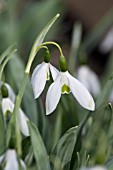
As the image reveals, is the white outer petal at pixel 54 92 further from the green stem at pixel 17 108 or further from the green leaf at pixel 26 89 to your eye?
the green leaf at pixel 26 89

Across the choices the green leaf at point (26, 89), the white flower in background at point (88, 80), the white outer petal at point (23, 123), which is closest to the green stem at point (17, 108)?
the white outer petal at point (23, 123)

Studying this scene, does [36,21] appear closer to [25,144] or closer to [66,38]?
[66,38]

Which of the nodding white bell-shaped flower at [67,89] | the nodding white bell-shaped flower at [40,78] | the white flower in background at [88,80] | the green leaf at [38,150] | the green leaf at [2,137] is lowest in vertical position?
the white flower in background at [88,80]

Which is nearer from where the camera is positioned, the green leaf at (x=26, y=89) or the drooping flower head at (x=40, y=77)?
the drooping flower head at (x=40, y=77)

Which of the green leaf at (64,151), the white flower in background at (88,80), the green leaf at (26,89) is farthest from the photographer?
the white flower in background at (88,80)

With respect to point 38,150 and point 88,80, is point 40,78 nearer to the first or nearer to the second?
point 38,150

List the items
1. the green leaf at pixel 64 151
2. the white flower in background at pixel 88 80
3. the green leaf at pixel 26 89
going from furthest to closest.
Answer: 1. the white flower in background at pixel 88 80
2. the green leaf at pixel 26 89
3. the green leaf at pixel 64 151

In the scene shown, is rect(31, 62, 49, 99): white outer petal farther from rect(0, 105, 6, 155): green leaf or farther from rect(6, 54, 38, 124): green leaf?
rect(6, 54, 38, 124): green leaf

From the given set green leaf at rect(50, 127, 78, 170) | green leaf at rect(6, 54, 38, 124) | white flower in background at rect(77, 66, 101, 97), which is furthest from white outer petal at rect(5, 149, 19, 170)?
white flower in background at rect(77, 66, 101, 97)
